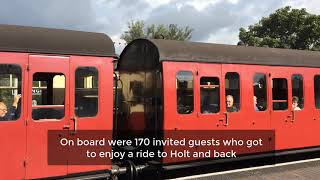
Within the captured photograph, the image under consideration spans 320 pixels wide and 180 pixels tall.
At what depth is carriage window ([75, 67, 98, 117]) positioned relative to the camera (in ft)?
27.4

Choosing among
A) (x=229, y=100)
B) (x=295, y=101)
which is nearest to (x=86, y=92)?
(x=229, y=100)

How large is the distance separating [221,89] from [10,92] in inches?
188

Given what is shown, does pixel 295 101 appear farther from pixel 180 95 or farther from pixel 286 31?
pixel 286 31

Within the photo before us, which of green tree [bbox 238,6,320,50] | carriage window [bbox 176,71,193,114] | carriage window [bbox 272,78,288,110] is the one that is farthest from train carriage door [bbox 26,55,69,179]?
green tree [bbox 238,6,320,50]

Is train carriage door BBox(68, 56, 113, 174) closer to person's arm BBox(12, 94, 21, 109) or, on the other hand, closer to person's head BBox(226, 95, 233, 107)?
person's arm BBox(12, 94, 21, 109)

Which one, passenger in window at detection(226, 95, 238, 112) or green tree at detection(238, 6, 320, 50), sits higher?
green tree at detection(238, 6, 320, 50)

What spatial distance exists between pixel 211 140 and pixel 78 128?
3304 mm

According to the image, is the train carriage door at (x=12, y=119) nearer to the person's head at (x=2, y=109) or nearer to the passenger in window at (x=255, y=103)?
the person's head at (x=2, y=109)

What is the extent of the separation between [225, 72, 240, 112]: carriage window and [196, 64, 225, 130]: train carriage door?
28 cm

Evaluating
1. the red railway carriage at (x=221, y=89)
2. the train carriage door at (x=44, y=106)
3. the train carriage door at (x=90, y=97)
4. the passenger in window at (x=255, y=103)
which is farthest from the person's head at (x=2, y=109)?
the passenger in window at (x=255, y=103)

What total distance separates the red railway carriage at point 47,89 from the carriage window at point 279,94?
4.72 m

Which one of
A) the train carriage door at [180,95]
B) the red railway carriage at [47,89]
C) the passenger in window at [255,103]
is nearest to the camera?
the red railway carriage at [47,89]

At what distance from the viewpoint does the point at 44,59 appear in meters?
7.97

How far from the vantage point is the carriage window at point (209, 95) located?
10.2 meters
